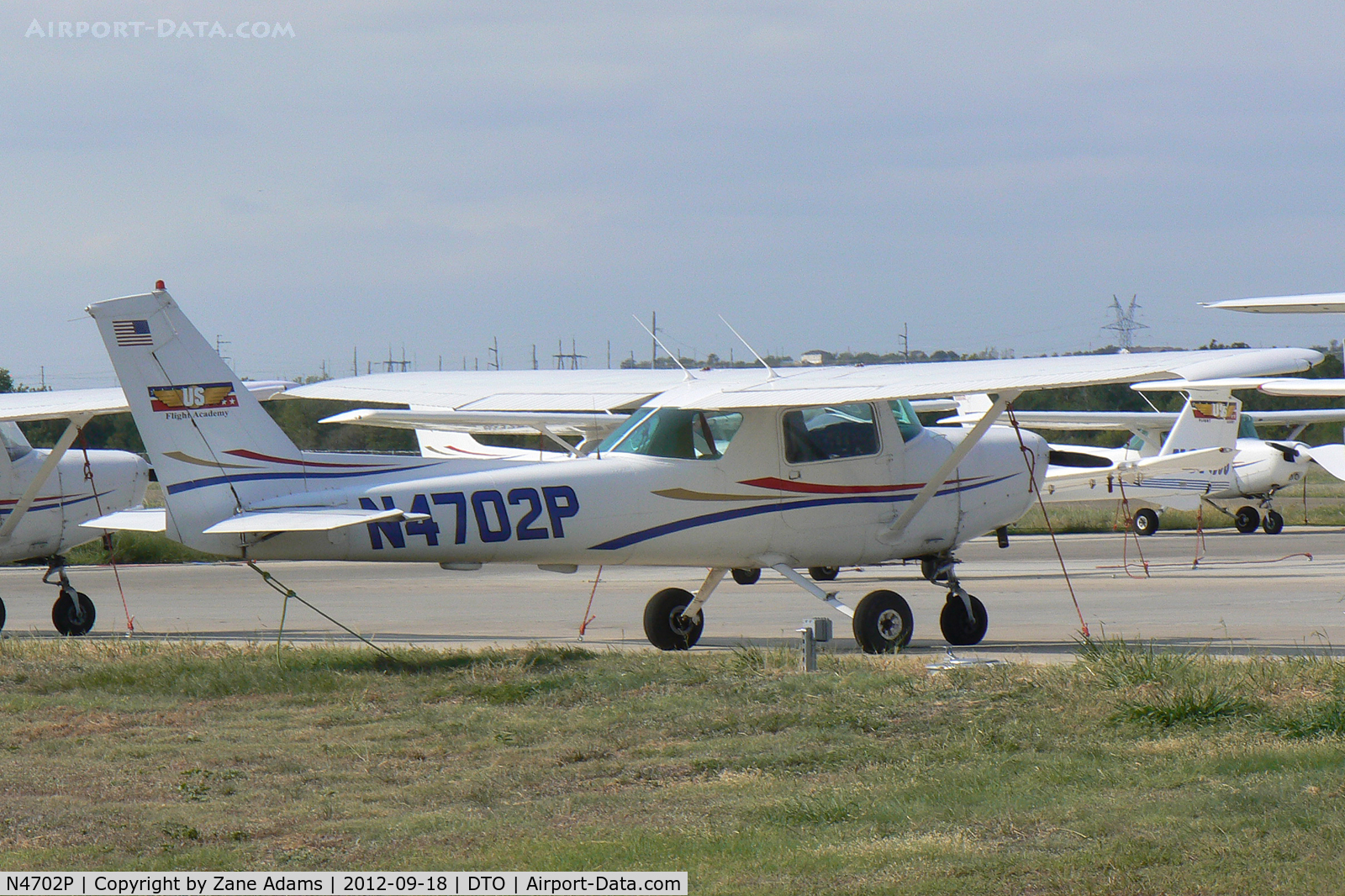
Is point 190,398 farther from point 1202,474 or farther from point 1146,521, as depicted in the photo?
point 1146,521

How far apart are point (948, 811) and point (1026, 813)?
310 mm

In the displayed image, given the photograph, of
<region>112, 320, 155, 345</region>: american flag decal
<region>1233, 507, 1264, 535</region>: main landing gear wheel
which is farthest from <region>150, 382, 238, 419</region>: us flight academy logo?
<region>1233, 507, 1264, 535</region>: main landing gear wheel

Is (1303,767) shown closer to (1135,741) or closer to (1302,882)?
(1135,741)

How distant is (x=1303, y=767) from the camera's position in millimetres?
5855

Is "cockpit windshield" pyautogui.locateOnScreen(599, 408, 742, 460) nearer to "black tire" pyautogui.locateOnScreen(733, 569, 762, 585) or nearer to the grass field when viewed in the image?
the grass field

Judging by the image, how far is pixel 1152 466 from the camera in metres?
29.8

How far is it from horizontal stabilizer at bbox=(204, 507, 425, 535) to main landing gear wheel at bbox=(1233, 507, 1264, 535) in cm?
2647

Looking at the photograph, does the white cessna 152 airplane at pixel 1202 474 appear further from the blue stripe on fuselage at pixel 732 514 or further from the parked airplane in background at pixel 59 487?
the parked airplane in background at pixel 59 487

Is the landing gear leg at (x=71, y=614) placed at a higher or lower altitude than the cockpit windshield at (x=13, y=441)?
lower

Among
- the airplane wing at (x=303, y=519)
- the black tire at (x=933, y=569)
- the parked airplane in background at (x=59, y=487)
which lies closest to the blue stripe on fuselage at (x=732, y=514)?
the black tire at (x=933, y=569)

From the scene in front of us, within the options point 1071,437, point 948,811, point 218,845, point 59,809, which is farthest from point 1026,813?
point 1071,437

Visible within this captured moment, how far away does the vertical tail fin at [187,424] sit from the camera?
981 centimetres

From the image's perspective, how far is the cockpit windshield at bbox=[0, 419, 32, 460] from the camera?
14.4 metres

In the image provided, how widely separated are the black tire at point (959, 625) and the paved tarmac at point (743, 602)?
0.15 metres
